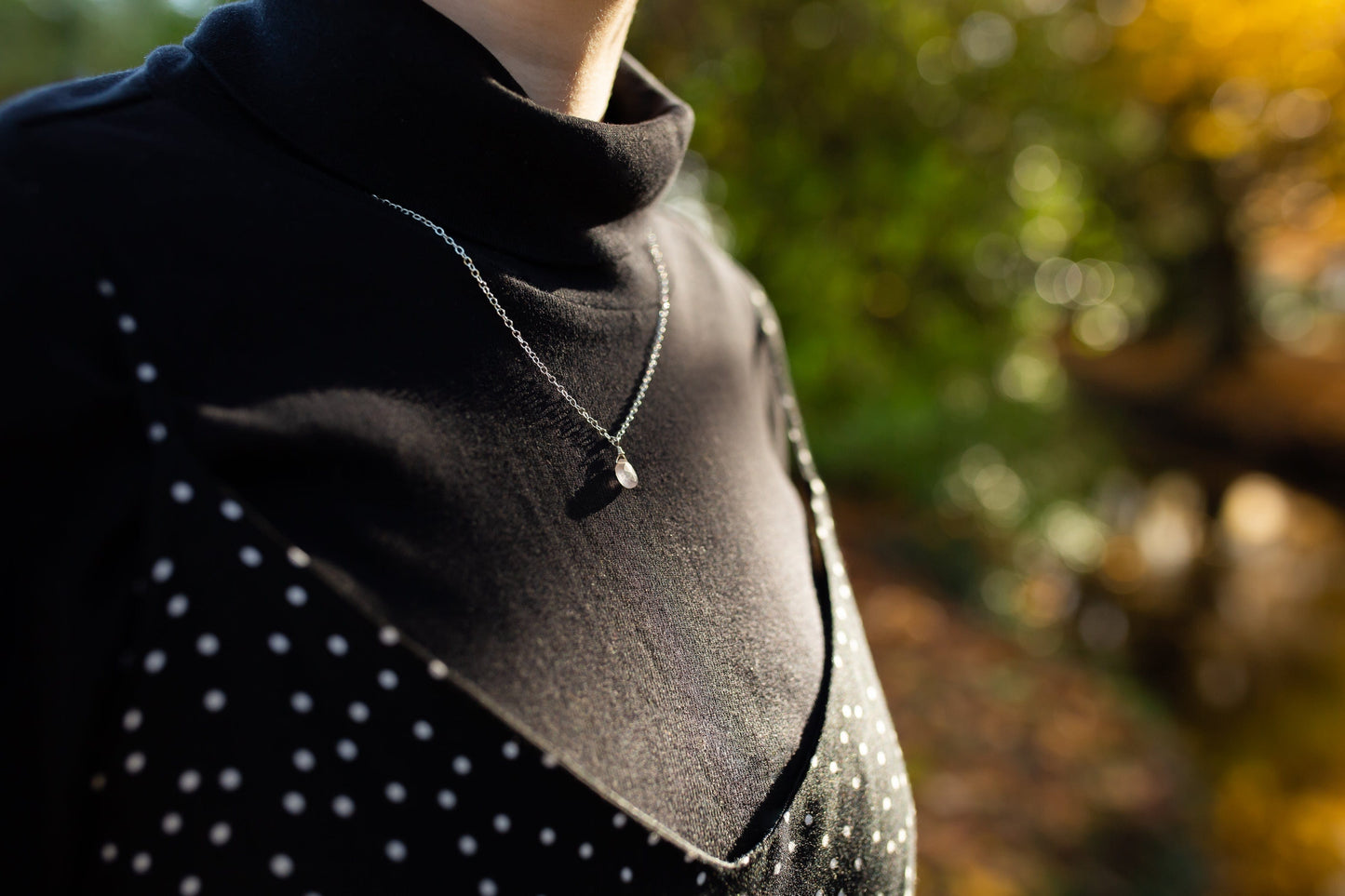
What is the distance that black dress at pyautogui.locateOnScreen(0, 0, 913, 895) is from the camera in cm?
57

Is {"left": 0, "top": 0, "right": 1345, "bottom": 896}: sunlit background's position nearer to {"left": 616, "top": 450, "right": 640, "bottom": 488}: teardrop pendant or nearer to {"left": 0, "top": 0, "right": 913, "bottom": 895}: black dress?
{"left": 0, "top": 0, "right": 913, "bottom": 895}: black dress

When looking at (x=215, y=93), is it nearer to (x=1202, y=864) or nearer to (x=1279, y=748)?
(x=1202, y=864)

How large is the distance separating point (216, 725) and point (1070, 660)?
6.14m

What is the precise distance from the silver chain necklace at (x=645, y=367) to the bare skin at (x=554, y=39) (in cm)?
17

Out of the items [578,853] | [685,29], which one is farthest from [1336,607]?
[578,853]

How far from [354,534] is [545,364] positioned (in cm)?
23

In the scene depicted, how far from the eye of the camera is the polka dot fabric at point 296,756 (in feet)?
1.87

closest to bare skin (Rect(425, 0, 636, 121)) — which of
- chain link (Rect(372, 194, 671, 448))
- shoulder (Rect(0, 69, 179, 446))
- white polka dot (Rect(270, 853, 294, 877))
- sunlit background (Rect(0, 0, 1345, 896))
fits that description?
chain link (Rect(372, 194, 671, 448))

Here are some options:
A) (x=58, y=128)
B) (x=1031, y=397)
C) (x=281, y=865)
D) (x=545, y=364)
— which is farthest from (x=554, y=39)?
(x=1031, y=397)

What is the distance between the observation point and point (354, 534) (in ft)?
2.08

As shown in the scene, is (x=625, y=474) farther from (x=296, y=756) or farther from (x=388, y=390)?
(x=296, y=756)

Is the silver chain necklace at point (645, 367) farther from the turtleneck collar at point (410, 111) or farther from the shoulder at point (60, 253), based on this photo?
the shoulder at point (60, 253)

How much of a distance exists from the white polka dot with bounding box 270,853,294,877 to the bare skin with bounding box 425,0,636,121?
62 cm

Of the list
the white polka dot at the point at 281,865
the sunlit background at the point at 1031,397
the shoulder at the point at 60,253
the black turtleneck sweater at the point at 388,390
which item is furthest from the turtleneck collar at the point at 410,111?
the sunlit background at the point at 1031,397
